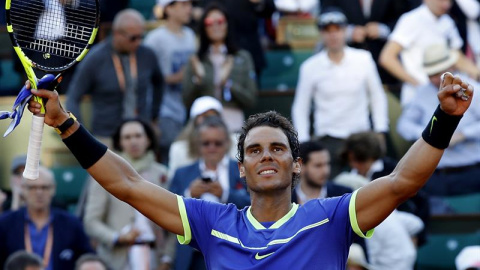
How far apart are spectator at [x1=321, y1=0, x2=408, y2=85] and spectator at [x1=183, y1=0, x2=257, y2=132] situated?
186 cm

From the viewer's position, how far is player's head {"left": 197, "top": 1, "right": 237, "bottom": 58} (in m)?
11.1

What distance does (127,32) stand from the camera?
1102 cm

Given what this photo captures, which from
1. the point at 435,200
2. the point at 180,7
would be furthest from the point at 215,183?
the point at 180,7

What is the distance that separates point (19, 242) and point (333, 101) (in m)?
3.24

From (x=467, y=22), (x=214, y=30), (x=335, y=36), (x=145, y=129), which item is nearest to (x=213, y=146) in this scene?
(x=145, y=129)

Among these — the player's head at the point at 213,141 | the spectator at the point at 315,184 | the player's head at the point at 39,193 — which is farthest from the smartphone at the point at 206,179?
the player's head at the point at 39,193

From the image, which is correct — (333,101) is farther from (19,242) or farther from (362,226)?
(362,226)

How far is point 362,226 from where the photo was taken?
17.9 ft

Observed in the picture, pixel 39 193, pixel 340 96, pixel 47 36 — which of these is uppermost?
pixel 47 36

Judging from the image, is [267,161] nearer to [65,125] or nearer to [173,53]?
[65,125]

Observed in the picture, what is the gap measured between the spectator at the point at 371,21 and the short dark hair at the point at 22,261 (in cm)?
502

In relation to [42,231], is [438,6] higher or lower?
higher

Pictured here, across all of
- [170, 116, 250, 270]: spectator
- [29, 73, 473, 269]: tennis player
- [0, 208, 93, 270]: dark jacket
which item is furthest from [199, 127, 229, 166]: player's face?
[29, 73, 473, 269]: tennis player

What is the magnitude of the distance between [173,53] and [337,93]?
181cm
